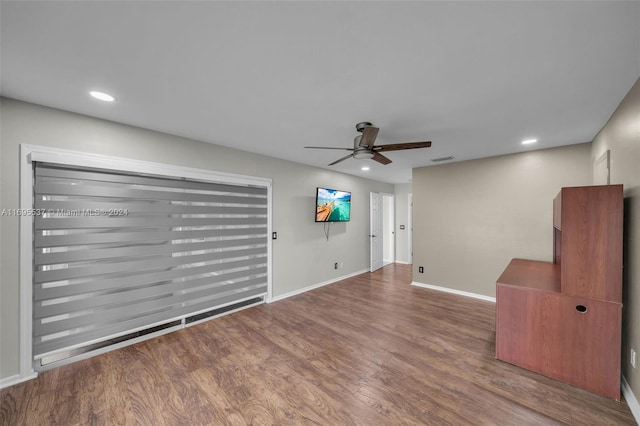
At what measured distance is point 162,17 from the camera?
48.4 inches

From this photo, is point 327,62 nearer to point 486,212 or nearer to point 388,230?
point 486,212

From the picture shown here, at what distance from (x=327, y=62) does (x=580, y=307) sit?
2947 millimetres

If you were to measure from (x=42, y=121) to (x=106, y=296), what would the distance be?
1821 millimetres

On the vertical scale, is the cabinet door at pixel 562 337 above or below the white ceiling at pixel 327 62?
below

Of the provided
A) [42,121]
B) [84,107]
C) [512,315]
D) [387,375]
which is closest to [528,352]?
[512,315]

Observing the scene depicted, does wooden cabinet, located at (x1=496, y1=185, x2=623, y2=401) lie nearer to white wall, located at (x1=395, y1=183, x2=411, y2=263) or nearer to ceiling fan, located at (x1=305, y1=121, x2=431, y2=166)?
ceiling fan, located at (x1=305, y1=121, x2=431, y2=166)

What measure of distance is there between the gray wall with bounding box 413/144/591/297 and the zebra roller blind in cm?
353

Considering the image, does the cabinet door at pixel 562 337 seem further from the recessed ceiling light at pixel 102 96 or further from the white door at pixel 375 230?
the recessed ceiling light at pixel 102 96

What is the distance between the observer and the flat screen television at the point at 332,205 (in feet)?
15.4

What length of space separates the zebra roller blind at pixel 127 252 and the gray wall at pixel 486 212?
3533 mm

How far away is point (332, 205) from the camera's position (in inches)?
195

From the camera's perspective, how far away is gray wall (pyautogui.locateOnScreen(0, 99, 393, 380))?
2.08 meters

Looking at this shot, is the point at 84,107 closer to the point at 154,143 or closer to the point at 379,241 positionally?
the point at 154,143

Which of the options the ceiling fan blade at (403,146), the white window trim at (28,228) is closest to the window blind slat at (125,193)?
the white window trim at (28,228)
